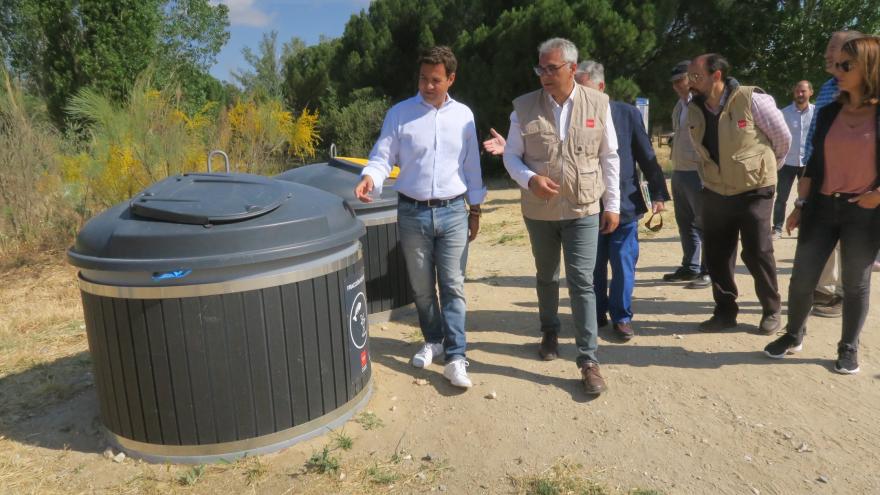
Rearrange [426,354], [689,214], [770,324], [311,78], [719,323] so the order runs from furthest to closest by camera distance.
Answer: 1. [311,78]
2. [689,214]
3. [719,323]
4. [770,324]
5. [426,354]

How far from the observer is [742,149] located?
3912 mm

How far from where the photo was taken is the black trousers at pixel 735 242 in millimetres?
4008

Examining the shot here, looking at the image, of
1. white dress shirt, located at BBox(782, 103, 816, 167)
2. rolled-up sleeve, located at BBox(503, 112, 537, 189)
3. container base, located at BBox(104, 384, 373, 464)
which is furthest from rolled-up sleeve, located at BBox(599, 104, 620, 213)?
white dress shirt, located at BBox(782, 103, 816, 167)

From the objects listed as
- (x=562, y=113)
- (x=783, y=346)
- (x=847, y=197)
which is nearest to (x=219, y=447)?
(x=562, y=113)

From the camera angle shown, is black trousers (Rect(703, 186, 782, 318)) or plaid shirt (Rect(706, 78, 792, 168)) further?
black trousers (Rect(703, 186, 782, 318))

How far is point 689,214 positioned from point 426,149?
121 inches

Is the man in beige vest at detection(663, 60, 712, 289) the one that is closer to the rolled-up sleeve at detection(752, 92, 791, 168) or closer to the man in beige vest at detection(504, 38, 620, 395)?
the rolled-up sleeve at detection(752, 92, 791, 168)

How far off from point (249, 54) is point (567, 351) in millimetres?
32133

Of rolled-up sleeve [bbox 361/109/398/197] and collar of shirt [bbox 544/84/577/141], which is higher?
collar of shirt [bbox 544/84/577/141]

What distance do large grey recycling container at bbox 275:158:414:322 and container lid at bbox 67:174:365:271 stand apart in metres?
1.41

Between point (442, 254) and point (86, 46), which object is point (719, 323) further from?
point (86, 46)

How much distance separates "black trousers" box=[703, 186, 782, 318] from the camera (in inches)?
158

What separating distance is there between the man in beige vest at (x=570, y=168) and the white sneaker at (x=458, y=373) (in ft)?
2.11

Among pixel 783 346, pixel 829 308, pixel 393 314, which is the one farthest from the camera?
pixel 393 314
